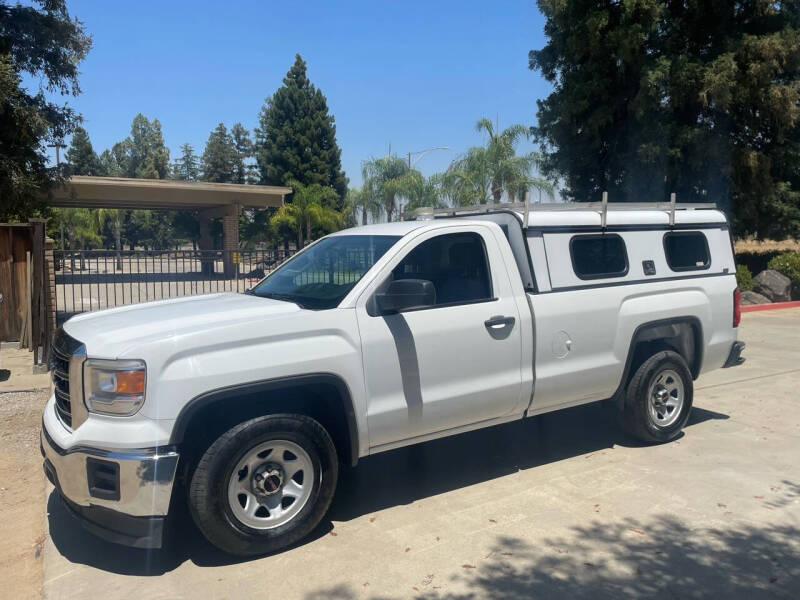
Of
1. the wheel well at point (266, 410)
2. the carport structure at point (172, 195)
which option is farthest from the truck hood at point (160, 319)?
the carport structure at point (172, 195)

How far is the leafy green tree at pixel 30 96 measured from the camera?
11.4 meters

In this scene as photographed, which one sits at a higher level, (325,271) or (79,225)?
(79,225)

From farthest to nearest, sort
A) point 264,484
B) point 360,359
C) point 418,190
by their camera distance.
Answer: point 418,190 < point 360,359 < point 264,484

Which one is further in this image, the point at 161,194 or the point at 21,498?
the point at 161,194

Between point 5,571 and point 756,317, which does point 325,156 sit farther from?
point 5,571

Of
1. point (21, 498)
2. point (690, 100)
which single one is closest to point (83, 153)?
point (690, 100)

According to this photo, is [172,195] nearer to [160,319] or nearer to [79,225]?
[160,319]

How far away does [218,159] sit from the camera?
240ft

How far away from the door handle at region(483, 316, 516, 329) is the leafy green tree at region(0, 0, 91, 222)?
31.3 ft

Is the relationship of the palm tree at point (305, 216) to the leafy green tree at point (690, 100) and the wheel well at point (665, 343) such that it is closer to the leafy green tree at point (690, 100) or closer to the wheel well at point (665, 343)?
the leafy green tree at point (690, 100)

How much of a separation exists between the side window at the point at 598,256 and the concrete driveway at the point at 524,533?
1558 mm

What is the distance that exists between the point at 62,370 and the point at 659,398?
473 cm

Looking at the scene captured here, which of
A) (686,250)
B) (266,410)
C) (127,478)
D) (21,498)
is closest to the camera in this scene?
(127,478)

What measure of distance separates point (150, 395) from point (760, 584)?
135 inches
